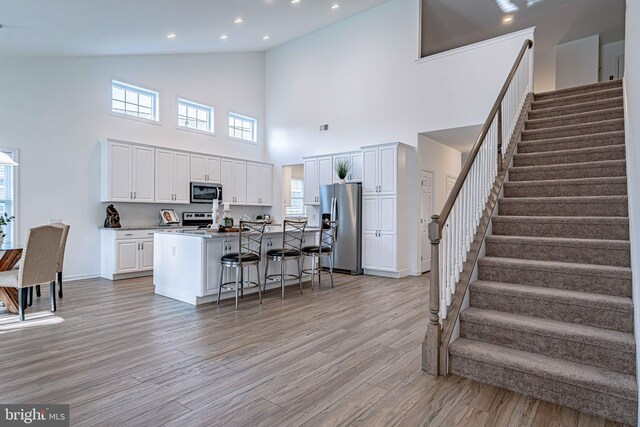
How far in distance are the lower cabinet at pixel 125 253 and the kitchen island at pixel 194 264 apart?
53.5 inches

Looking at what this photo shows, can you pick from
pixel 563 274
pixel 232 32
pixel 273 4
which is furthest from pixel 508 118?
pixel 232 32

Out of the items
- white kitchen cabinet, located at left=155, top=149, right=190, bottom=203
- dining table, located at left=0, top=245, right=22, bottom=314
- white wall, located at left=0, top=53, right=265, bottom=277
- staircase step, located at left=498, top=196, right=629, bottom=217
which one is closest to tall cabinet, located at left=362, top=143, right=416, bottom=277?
staircase step, located at left=498, top=196, right=629, bottom=217

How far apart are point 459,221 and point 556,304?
0.86m

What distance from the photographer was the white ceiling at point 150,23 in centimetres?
421

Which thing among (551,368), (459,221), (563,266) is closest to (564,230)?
(563,266)

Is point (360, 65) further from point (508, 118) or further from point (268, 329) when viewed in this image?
point (268, 329)

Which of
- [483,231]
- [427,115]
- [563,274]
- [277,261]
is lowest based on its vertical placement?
[277,261]

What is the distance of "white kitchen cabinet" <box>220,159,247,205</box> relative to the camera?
7738 mm

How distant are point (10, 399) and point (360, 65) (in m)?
7.12

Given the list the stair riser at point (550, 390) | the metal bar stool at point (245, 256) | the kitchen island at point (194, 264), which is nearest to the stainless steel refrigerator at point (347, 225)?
the kitchen island at point (194, 264)

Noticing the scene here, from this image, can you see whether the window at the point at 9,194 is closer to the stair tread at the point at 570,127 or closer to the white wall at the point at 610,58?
the stair tread at the point at 570,127

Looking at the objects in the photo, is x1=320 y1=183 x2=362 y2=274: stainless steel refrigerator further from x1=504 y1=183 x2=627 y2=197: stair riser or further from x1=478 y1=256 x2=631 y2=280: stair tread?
x1=478 y1=256 x2=631 y2=280: stair tread

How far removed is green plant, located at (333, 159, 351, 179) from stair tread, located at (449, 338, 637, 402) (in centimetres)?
456

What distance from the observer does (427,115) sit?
21.0 feet
